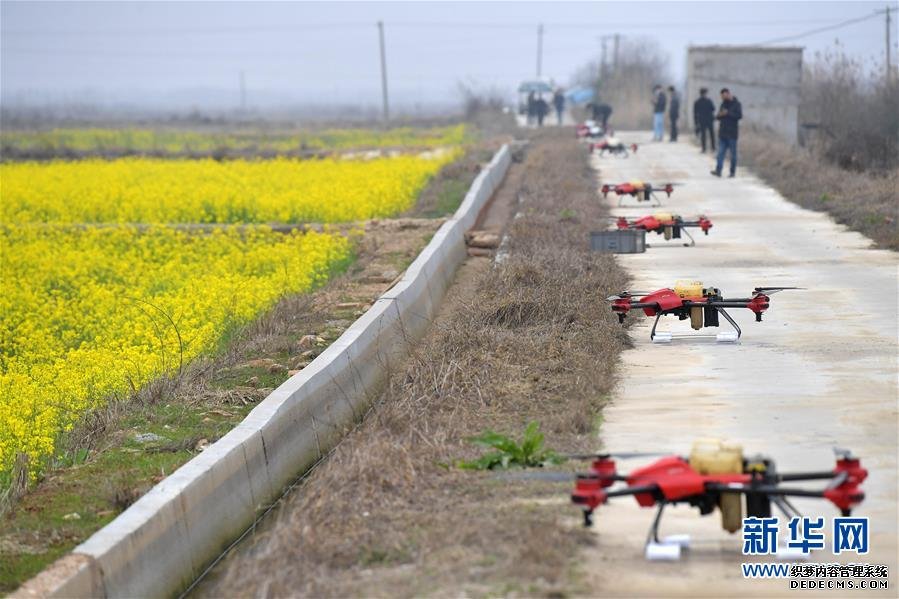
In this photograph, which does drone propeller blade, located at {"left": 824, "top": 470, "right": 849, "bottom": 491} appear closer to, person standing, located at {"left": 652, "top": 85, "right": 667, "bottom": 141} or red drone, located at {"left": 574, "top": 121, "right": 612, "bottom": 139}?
red drone, located at {"left": 574, "top": 121, "right": 612, "bottom": 139}

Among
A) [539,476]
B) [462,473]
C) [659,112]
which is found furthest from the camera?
[659,112]

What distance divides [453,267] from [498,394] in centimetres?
836

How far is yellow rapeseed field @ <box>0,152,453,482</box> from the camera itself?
11.8 m

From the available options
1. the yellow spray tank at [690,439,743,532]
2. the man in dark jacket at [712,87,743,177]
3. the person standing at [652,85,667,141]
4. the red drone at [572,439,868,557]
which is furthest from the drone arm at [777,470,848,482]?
the person standing at [652,85,667,141]

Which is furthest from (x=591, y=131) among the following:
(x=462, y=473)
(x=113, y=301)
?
(x=462, y=473)

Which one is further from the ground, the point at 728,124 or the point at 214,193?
the point at 728,124

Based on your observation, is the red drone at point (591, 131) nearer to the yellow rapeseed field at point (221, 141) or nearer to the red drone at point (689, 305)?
the yellow rapeseed field at point (221, 141)

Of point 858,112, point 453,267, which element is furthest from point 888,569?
point 858,112

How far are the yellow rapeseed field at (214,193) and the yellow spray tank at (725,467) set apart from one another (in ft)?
60.4

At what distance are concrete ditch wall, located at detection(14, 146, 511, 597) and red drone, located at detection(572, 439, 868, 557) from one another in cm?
215

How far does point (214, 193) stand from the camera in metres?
27.8

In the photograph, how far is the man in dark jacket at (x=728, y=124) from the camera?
93.2 feet

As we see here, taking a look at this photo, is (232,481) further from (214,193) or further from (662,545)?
(214,193)

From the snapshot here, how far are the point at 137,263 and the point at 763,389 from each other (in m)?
11.4
